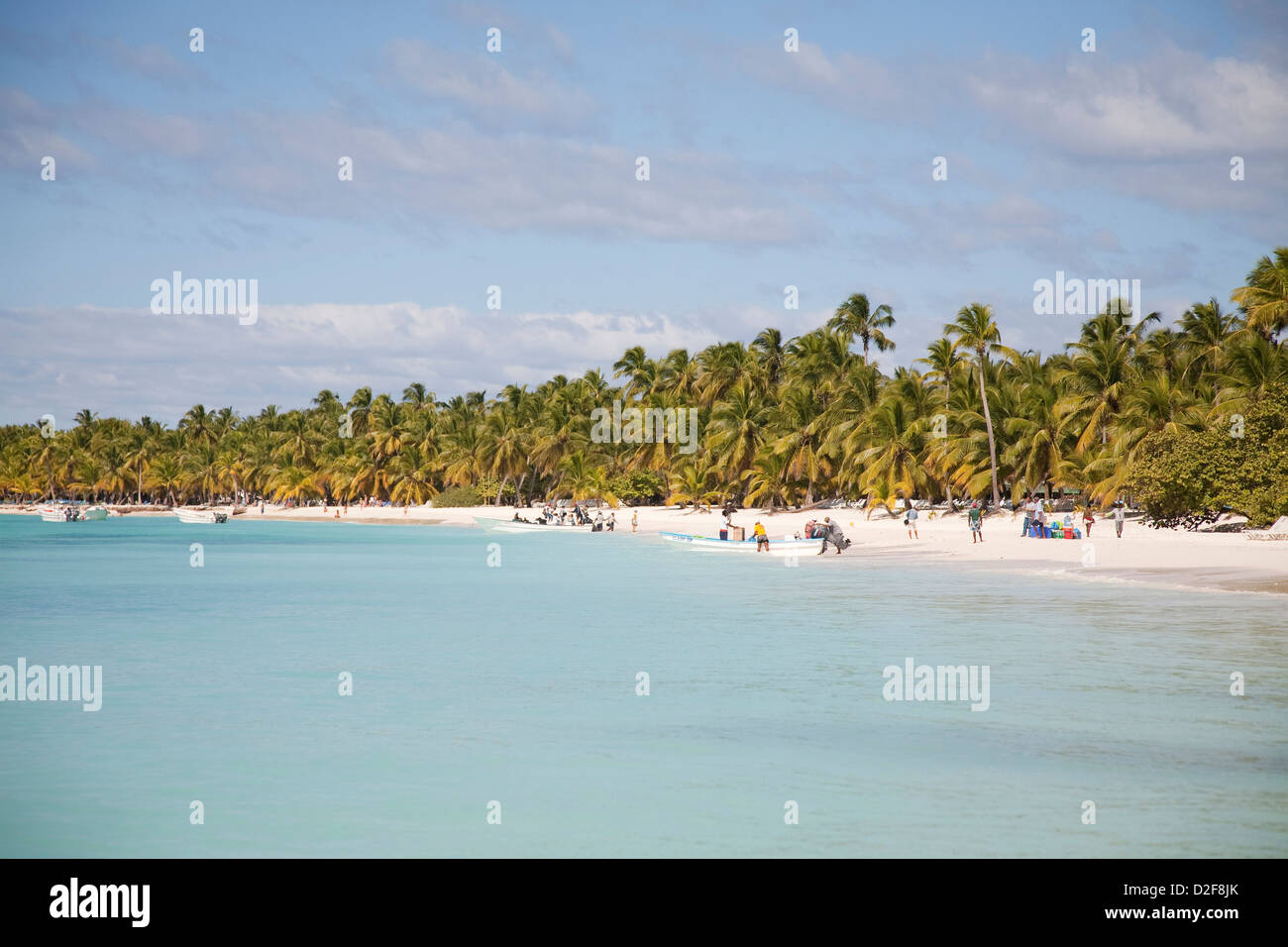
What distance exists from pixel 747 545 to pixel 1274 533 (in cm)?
1951

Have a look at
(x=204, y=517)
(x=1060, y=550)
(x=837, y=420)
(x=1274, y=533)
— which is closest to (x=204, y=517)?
(x=204, y=517)

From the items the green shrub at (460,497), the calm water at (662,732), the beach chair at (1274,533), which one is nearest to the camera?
the calm water at (662,732)

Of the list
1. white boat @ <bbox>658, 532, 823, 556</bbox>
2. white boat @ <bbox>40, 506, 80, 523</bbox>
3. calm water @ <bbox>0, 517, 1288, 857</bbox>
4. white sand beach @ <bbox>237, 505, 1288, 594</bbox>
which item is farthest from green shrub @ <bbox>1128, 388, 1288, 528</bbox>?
white boat @ <bbox>40, 506, 80, 523</bbox>

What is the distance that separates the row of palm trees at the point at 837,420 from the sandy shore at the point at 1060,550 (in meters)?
2.53

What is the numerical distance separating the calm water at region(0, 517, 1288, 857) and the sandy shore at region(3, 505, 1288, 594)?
339 centimetres

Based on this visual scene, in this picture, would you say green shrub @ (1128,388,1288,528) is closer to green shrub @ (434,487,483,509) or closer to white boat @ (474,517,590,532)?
white boat @ (474,517,590,532)

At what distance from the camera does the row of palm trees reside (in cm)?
5041

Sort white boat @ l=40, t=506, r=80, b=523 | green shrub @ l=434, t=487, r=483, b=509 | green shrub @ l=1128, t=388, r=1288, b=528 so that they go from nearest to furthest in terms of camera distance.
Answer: green shrub @ l=1128, t=388, r=1288, b=528
green shrub @ l=434, t=487, r=483, b=509
white boat @ l=40, t=506, r=80, b=523

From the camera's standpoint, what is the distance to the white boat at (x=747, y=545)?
45719 millimetres

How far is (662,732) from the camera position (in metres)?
13.7

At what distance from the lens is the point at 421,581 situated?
1524 inches

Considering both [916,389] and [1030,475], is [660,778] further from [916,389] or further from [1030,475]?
[916,389]

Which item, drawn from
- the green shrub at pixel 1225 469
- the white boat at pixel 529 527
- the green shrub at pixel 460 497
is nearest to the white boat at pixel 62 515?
the green shrub at pixel 460 497

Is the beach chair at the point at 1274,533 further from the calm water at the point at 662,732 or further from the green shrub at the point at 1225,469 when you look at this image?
the calm water at the point at 662,732
